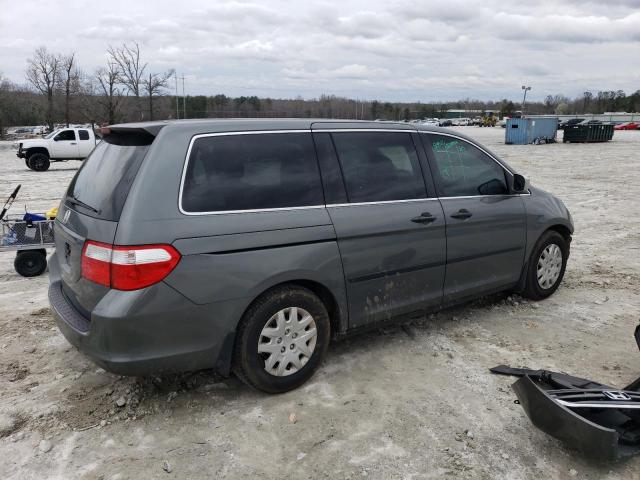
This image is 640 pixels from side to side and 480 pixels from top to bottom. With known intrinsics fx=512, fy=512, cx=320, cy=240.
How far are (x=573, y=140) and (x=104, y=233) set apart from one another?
136ft

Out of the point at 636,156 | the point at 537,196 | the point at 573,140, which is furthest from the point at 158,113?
the point at 537,196

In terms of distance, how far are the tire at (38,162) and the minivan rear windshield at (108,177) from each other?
2028 cm

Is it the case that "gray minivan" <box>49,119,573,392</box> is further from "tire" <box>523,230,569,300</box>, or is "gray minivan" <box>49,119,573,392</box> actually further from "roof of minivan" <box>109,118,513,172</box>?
"tire" <box>523,230,569,300</box>

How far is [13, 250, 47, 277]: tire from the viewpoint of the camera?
6262 millimetres

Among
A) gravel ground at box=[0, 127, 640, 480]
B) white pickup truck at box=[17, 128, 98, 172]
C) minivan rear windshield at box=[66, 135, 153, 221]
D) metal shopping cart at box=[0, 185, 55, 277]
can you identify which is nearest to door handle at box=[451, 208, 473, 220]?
gravel ground at box=[0, 127, 640, 480]

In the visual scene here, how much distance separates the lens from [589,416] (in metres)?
2.88

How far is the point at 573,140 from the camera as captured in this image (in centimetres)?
3834

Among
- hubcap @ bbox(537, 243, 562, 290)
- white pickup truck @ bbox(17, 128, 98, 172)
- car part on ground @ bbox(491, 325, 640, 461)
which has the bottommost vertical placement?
car part on ground @ bbox(491, 325, 640, 461)

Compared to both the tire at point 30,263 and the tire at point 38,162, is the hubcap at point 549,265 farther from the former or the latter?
the tire at point 38,162

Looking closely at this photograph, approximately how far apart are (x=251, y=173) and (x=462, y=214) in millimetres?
1919

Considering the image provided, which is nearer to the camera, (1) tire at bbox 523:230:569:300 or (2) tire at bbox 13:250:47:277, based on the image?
(1) tire at bbox 523:230:569:300

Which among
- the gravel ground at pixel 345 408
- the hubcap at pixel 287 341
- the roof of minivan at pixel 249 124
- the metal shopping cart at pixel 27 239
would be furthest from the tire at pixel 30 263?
the hubcap at pixel 287 341

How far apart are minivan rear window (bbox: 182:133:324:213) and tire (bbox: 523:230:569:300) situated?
2660mm

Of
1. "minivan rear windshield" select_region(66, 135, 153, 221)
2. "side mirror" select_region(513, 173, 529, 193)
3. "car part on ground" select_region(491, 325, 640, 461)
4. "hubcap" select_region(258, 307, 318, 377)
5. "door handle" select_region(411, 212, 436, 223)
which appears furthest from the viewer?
"side mirror" select_region(513, 173, 529, 193)
